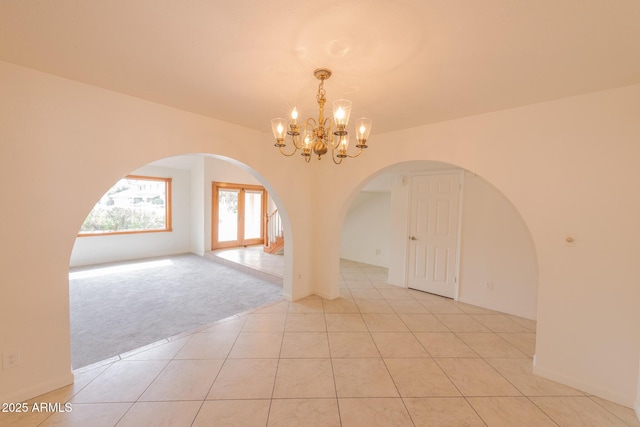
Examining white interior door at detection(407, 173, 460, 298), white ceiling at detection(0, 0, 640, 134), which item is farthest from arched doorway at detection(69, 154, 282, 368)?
white interior door at detection(407, 173, 460, 298)

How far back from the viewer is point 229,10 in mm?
1260

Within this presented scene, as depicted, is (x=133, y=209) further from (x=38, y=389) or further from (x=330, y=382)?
(x=330, y=382)

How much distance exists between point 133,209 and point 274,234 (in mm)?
3797

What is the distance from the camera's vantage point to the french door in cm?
738

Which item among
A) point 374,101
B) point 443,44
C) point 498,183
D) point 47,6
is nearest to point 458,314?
point 498,183

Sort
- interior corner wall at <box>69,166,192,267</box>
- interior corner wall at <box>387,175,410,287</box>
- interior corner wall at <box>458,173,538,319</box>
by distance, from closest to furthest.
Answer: interior corner wall at <box>458,173,538,319</box> → interior corner wall at <box>387,175,410,287</box> → interior corner wall at <box>69,166,192,267</box>

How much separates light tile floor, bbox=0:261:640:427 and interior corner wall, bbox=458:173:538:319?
509mm

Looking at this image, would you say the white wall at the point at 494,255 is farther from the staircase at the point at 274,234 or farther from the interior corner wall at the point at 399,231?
the staircase at the point at 274,234

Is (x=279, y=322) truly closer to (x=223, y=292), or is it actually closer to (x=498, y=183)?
(x=223, y=292)

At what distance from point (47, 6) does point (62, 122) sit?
1055 mm

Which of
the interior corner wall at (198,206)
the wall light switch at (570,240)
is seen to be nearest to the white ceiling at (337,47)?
the wall light switch at (570,240)

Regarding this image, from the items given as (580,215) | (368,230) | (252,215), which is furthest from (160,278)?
(580,215)

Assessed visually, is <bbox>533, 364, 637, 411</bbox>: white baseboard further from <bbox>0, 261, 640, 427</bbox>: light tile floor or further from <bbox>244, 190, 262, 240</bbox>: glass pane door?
<bbox>244, 190, 262, 240</bbox>: glass pane door

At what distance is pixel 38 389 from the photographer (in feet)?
6.32
